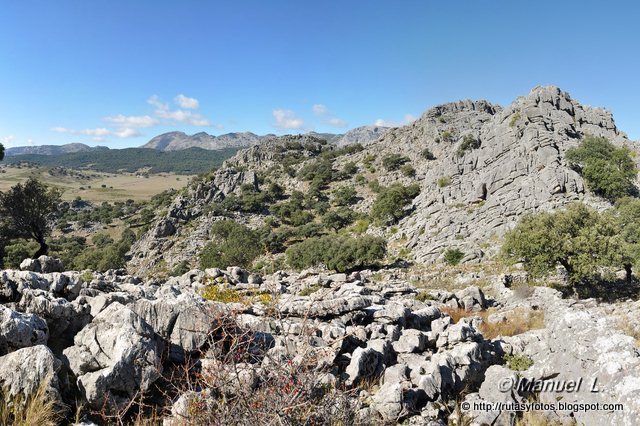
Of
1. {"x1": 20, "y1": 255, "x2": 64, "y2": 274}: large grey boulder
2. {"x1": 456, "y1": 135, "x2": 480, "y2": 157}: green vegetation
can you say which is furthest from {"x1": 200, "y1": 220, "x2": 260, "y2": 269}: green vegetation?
{"x1": 456, "y1": 135, "x2": 480, "y2": 157}: green vegetation

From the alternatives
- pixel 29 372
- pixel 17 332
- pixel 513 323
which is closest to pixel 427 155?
pixel 513 323

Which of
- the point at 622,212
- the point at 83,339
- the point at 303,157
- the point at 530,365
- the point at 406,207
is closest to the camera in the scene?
the point at 83,339

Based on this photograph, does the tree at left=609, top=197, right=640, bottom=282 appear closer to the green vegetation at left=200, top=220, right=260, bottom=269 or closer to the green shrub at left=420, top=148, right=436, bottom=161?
the green vegetation at left=200, top=220, right=260, bottom=269

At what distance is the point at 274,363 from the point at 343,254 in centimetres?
3487

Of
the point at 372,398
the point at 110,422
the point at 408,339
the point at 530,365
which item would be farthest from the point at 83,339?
the point at 530,365

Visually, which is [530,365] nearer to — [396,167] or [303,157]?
[396,167]

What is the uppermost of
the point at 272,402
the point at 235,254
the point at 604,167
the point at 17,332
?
the point at 604,167

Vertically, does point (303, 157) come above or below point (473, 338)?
above

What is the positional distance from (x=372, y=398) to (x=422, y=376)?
1.24 meters

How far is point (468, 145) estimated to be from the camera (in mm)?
66750

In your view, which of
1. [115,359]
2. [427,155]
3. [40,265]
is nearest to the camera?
[115,359]

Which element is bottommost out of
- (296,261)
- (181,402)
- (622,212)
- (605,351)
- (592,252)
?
(296,261)

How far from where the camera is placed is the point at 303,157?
11100 centimetres

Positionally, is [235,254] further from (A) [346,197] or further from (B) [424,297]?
(A) [346,197]
